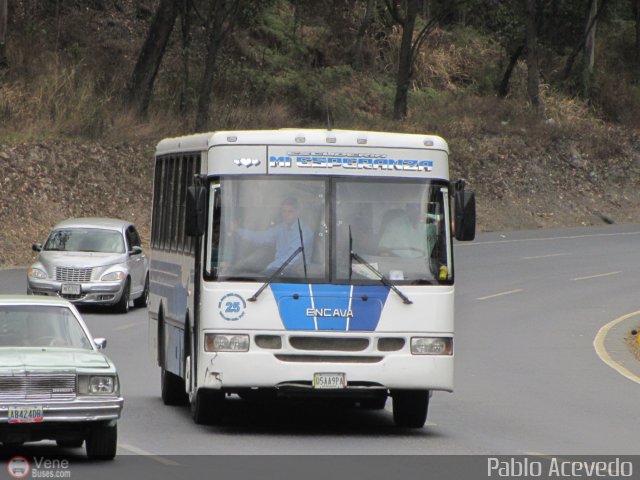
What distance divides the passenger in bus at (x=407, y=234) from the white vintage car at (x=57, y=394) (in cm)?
318

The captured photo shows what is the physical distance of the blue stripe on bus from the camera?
13.4 m

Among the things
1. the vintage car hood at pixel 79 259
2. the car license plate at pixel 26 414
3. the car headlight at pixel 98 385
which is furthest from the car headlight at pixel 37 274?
→ the car license plate at pixel 26 414

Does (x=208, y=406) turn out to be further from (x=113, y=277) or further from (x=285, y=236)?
(x=113, y=277)

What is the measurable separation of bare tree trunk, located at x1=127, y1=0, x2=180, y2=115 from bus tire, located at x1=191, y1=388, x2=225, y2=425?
33897 mm

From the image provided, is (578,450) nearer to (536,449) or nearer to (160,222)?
(536,449)

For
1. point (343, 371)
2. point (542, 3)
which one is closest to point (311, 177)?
point (343, 371)

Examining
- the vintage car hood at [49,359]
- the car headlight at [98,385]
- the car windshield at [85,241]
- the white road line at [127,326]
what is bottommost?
the white road line at [127,326]

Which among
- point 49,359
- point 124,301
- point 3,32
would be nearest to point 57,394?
point 49,359

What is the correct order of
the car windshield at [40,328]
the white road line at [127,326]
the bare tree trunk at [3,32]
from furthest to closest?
the bare tree trunk at [3,32] < the white road line at [127,326] < the car windshield at [40,328]

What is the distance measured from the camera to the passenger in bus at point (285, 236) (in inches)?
537

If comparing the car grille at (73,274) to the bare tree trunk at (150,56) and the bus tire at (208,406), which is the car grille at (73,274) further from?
the bare tree trunk at (150,56)

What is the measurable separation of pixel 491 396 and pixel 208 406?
4677 millimetres

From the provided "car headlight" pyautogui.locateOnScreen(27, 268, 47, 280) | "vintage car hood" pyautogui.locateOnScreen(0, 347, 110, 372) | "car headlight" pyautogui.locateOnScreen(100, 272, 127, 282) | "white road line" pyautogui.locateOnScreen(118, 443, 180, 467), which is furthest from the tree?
"vintage car hood" pyautogui.locateOnScreen(0, 347, 110, 372)

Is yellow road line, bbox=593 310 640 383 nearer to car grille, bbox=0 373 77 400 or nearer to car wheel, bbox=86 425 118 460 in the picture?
car wheel, bbox=86 425 118 460
